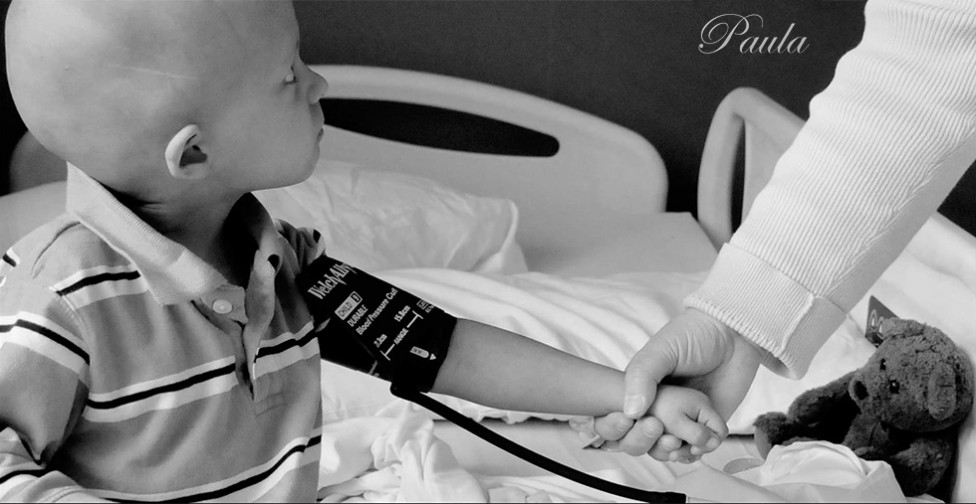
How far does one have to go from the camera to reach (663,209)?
6.56ft

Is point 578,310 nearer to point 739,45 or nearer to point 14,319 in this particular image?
point 739,45

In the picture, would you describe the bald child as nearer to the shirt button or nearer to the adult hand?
the shirt button

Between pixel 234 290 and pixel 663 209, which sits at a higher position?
pixel 234 290

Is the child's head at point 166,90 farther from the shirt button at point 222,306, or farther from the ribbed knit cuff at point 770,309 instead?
the ribbed knit cuff at point 770,309

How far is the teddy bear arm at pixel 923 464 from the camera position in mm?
1038

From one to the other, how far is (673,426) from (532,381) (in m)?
0.12

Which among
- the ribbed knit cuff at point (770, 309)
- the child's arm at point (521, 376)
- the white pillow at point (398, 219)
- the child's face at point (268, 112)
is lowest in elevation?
the white pillow at point (398, 219)

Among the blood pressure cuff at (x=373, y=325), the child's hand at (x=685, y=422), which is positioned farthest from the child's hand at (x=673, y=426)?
the blood pressure cuff at (x=373, y=325)

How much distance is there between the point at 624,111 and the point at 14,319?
141 centimetres

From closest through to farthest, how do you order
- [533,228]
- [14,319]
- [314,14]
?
[14,319] < [314,14] < [533,228]

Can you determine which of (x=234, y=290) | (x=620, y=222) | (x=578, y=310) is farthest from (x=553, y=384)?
(x=620, y=222)

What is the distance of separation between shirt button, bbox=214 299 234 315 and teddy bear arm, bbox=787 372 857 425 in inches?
28.3

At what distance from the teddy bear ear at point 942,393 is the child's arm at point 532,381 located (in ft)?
0.99

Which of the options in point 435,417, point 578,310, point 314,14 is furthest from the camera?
point 314,14
